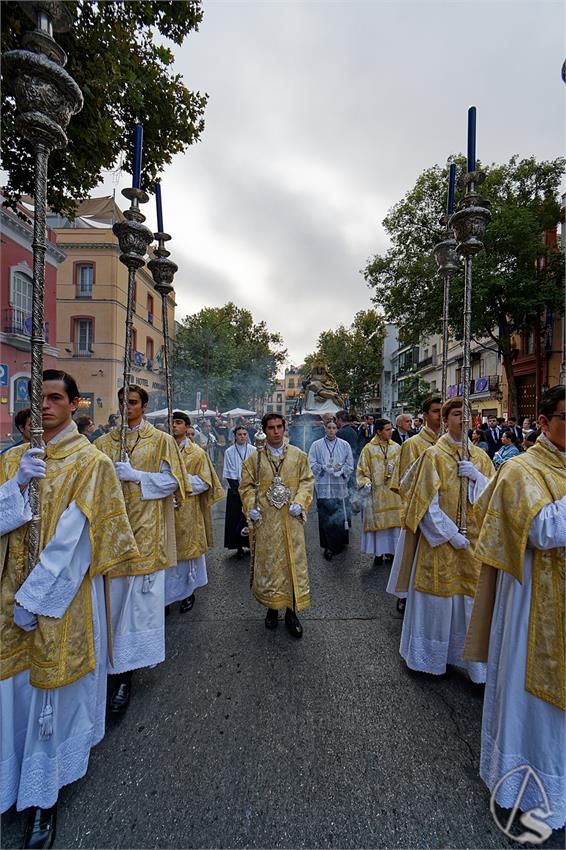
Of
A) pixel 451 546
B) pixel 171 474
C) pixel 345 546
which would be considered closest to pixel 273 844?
pixel 451 546

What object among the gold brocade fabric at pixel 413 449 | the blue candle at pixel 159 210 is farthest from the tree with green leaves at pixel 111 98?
the gold brocade fabric at pixel 413 449

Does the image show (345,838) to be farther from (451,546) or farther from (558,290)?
(558,290)

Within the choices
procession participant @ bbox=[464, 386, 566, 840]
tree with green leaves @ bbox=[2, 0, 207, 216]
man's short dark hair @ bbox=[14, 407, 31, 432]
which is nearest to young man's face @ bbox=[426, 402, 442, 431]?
procession participant @ bbox=[464, 386, 566, 840]

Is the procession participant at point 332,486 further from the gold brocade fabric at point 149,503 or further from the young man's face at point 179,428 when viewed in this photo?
the gold brocade fabric at point 149,503

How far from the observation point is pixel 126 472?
3.17 metres

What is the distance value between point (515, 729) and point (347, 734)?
38.9 inches

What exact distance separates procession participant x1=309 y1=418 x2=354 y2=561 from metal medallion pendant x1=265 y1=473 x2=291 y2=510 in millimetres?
2596

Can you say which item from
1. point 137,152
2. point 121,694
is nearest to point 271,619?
point 121,694

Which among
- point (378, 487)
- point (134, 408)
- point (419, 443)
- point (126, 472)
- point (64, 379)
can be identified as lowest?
point (378, 487)

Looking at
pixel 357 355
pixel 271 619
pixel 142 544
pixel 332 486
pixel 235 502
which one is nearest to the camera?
A: pixel 142 544

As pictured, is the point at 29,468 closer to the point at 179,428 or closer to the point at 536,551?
the point at 536,551

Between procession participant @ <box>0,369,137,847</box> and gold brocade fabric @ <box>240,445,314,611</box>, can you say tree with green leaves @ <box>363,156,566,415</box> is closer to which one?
gold brocade fabric @ <box>240,445,314,611</box>

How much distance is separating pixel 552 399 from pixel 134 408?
9.62ft

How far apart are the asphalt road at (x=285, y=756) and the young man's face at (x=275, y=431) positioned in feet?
5.81
